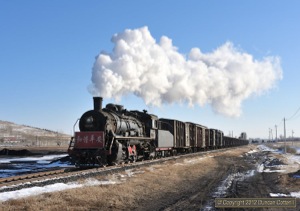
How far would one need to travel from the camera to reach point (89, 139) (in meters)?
19.2

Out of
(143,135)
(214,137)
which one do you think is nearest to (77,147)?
(143,135)

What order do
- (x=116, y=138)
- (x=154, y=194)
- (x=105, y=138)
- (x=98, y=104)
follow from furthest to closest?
(x=98, y=104) → (x=116, y=138) → (x=105, y=138) → (x=154, y=194)

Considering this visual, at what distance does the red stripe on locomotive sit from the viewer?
19.0 meters

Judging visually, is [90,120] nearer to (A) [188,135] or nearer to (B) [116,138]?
(B) [116,138]

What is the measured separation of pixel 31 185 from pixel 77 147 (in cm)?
736

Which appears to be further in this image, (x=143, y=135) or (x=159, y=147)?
(x=159, y=147)

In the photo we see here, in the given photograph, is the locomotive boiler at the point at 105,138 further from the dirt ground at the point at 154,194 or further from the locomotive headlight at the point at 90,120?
the dirt ground at the point at 154,194

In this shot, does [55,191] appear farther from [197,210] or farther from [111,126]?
[111,126]

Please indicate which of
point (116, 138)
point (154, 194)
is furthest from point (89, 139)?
point (154, 194)

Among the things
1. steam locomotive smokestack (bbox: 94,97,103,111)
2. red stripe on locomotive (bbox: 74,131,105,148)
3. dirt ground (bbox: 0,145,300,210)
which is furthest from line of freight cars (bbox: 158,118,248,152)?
dirt ground (bbox: 0,145,300,210)

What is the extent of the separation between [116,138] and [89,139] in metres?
1.55

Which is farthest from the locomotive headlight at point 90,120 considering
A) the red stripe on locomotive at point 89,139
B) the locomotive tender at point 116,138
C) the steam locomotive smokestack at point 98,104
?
the red stripe on locomotive at point 89,139

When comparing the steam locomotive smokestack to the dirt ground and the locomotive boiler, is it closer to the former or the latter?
the locomotive boiler

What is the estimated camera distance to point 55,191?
442 inches
